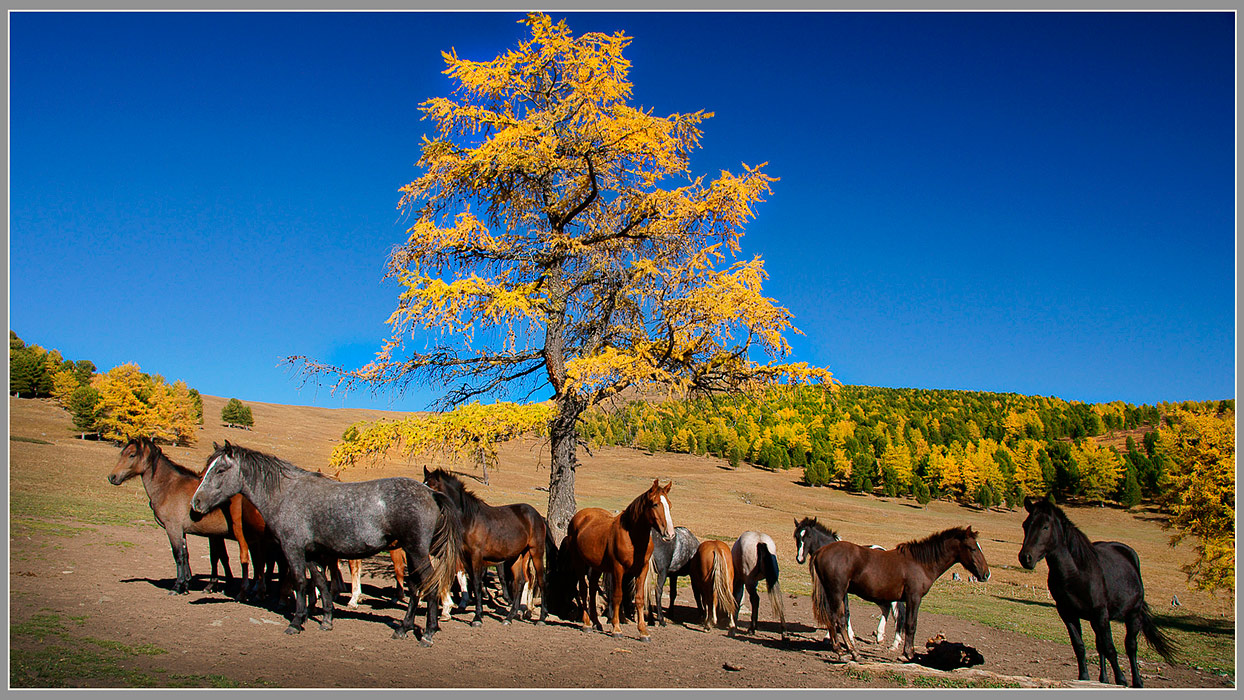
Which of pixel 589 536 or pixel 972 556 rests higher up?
pixel 972 556

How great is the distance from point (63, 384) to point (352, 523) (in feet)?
244

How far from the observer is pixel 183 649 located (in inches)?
270

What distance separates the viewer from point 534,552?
35.5 feet

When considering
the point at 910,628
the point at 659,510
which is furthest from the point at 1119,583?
the point at 659,510

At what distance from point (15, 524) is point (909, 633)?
18.8 m

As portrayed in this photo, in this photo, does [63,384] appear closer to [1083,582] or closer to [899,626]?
[899,626]

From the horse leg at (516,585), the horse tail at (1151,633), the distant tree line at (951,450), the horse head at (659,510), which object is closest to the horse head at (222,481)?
the horse leg at (516,585)

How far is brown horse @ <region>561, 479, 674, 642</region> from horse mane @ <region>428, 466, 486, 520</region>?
1888 mm

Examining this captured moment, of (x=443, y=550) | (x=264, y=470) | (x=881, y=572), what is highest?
(x=264, y=470)

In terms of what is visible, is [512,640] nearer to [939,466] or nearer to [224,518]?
[224,518]

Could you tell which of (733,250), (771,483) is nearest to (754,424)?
(771,483)

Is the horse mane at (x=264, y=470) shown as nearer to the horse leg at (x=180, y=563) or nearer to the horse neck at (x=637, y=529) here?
the horse leg at (x=180, y=563)

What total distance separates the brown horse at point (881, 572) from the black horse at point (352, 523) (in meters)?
5.20

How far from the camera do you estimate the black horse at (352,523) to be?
27.7 ft
